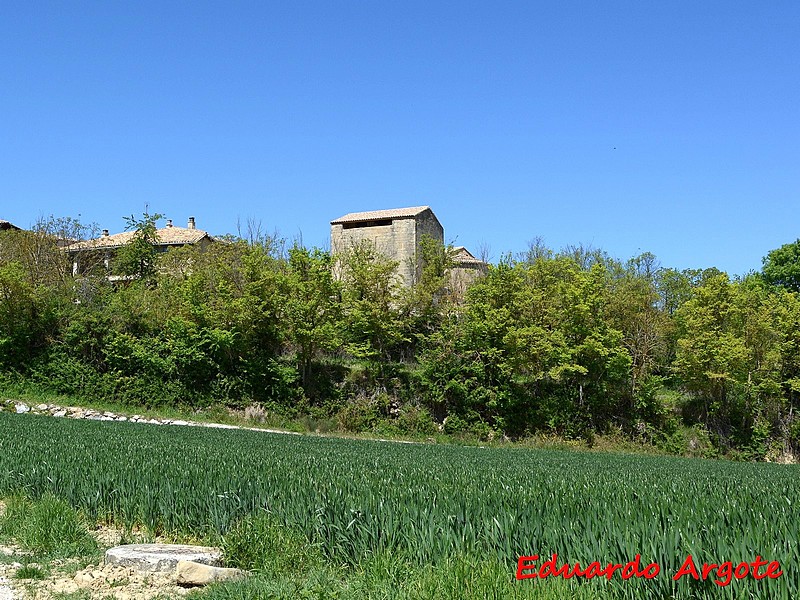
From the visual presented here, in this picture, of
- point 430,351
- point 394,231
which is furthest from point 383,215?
point 430,351

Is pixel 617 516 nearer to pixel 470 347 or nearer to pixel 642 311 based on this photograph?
pixel 470 347

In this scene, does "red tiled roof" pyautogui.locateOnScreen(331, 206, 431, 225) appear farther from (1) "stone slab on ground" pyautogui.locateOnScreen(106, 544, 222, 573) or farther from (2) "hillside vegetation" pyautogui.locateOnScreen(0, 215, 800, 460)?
(1) "stone slab on ground" pyautogui.locateOnScreen(106, 544, 222, 573)

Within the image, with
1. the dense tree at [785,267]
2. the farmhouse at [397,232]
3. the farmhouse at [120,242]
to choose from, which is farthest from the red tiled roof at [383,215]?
the dense tree at [785,267]

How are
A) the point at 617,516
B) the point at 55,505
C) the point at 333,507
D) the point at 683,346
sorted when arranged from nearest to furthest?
the point at 617,516 → the point at 333,507 → the point at 55,505 → the point at 683,346

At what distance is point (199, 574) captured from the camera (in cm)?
639

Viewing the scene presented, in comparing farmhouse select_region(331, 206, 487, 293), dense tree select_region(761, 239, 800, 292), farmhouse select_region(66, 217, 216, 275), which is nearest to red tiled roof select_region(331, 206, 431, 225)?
farmhouse select_region(331, 206, 487, 293)

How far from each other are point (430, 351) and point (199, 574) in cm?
2912

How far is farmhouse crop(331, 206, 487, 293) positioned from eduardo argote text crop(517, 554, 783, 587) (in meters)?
41.7

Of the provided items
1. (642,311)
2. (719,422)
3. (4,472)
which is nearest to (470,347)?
(642,311)

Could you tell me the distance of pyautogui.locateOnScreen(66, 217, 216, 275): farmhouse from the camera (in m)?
46.7

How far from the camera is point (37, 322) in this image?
37125 millimetres

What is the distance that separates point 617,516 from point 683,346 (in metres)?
29.3

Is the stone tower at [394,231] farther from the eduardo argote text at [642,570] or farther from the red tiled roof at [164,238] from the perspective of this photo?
the eduardo argote text at [642,570]

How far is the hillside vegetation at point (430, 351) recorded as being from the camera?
33.3m
